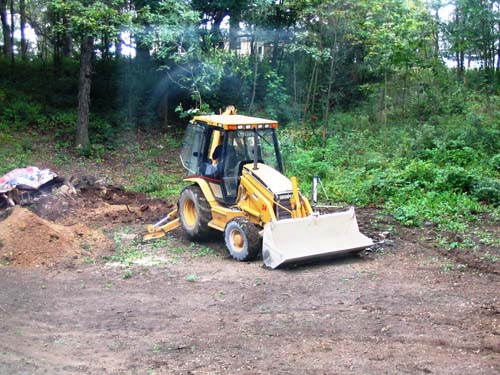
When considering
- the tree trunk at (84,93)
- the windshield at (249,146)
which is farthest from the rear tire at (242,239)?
the tree trunk at (84,93)

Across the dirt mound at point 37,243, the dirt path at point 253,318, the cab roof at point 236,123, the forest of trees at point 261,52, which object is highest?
the forest of trees at point 261,52

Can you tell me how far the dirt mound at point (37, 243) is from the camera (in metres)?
9.70

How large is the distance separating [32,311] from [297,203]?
4.03 metres

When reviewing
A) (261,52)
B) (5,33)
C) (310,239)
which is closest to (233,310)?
(310,239)

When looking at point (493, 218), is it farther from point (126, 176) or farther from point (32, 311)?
point (126, 176)

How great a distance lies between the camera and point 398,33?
736 inches

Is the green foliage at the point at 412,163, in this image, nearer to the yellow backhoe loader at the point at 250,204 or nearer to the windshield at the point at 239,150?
the yellow backhoe loader at the point at 250,204

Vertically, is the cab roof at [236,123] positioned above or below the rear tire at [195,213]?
above

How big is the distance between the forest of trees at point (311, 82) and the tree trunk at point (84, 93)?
40 millimetres

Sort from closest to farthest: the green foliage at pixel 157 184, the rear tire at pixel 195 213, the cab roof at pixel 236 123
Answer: the cab roof at pixel 236 123 < the rear tire at pixel 195 213 < the green foliage at pixel 157 184

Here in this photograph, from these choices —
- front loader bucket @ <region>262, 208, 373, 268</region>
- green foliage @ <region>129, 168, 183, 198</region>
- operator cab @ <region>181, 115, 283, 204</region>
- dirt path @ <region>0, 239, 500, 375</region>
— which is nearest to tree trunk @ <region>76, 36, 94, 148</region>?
green foliage @ <region>129, 168, 183, 198</region>

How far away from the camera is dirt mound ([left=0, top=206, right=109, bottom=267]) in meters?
9.70

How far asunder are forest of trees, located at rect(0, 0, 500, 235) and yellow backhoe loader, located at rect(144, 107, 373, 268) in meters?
3.39

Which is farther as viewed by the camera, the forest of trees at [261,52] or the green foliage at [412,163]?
the forest of trees at [261,52]
